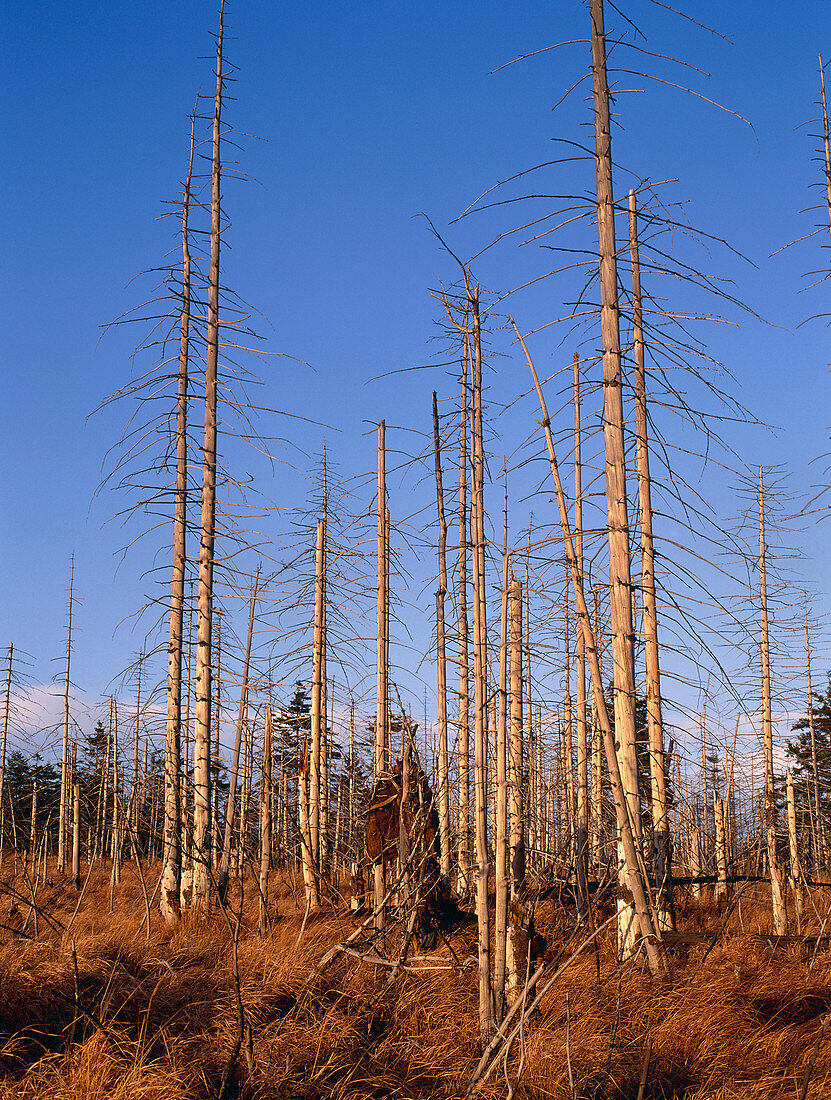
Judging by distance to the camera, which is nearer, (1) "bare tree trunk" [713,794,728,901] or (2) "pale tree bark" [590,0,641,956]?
(2) "pale tree bark" [590,0,641,956]

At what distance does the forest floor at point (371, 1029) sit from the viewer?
15.8ft

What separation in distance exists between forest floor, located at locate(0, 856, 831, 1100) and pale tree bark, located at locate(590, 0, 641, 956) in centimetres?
84

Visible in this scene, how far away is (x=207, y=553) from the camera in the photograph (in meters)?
11.8

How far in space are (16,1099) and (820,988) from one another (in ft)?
19.2

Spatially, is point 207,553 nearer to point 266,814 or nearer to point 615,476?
point 266,814

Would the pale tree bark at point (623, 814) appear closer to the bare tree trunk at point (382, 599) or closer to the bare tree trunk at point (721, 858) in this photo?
the bare tree trunk at point (721, 858)

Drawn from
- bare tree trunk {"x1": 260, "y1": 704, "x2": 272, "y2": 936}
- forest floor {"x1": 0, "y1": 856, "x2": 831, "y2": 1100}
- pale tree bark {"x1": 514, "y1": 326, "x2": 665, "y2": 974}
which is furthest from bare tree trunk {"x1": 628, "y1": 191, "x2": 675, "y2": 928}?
bare tree trunk {"x1": 260, "y1": 704, "x2": 272, "y2": 936}

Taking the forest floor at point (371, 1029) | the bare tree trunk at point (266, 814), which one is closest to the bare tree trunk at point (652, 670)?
the forest floor at point (371, 1029)

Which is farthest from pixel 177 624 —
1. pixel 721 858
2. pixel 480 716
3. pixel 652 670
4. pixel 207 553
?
pixel 721 858

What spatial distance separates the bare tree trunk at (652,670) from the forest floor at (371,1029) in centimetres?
116

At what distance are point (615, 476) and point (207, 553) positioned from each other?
268 inches

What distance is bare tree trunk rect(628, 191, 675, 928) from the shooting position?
8.35 metres

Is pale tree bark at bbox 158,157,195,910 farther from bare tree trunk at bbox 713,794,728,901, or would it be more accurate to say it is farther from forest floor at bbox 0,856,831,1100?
bare tree trunk at bbox 713,794,728,901

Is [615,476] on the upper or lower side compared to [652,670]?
upper
